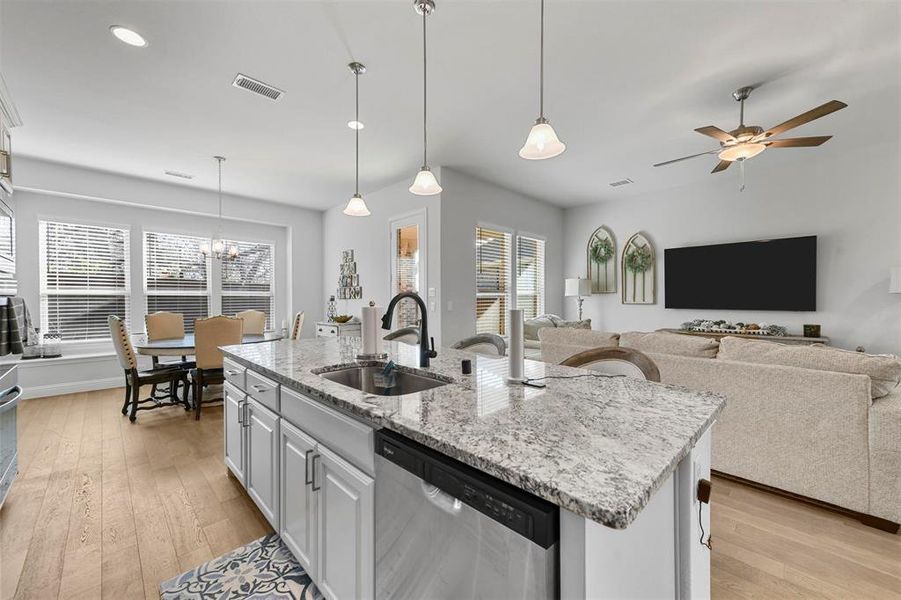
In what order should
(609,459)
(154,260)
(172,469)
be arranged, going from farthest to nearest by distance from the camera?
1. (154,260)
2. (172,469)
3. (609,459)

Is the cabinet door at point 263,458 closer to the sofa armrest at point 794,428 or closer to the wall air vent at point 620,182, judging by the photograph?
the sofa armrest at point 794,428

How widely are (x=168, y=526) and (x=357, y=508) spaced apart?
163 centimetres

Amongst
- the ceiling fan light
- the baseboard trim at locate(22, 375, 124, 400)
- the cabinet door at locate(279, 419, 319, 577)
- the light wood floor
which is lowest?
the light wood floor

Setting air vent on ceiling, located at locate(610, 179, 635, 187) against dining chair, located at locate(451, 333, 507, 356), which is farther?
air vent on ceiling, located at locate(610, 179, 635, 187)

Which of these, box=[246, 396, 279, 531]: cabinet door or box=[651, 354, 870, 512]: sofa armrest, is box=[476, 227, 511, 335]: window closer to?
box=[651, 354, 870, 512]: sofa armrest

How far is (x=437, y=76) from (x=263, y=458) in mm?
2723

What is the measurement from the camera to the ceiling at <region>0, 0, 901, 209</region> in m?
2.16

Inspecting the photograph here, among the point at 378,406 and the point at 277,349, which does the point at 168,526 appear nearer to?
the point at 277,349

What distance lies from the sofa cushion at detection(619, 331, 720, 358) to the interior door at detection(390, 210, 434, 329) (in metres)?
2.57

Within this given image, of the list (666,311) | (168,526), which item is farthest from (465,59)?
(666,311)

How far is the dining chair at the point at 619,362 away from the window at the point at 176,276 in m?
6.07

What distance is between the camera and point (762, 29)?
7.41 ft

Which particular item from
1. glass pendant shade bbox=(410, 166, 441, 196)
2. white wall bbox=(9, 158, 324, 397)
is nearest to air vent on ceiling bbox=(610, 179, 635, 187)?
glass pendant shade bbox=(410, 166, 441, 196)

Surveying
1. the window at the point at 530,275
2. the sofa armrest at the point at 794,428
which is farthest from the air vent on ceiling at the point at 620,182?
the sofa armrest at the point at 794,428
